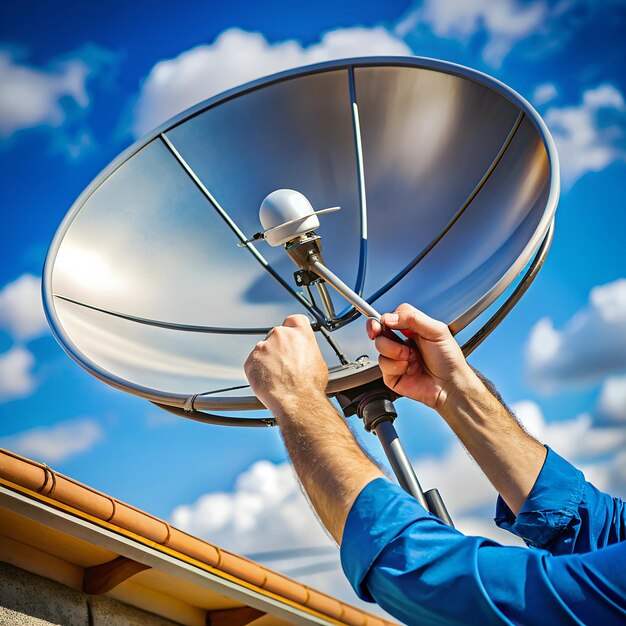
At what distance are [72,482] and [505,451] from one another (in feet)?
7.57

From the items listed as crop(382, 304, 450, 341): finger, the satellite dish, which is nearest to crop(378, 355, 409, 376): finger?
crop(382, 304, 450, 341): finger

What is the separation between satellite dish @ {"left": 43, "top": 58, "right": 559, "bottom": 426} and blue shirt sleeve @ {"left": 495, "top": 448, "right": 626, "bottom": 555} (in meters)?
1.22

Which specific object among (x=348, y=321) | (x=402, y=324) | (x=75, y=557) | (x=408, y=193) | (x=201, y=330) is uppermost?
(x=408, y=193)


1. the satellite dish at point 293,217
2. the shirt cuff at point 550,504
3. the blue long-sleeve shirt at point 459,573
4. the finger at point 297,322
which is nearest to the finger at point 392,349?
the finger at point 297,322

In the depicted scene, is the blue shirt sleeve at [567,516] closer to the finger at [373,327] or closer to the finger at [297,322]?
the finger at [373,327]

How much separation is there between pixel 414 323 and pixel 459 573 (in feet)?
4.29

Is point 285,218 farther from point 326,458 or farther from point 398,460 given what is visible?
point 326,458

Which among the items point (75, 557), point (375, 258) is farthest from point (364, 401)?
point (75, 557)

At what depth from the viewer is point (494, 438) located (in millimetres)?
2857

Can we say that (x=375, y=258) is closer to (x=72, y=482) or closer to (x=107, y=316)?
(x=107, y=316)

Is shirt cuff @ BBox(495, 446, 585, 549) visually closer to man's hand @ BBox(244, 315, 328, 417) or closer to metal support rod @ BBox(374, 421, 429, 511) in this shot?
metal support rod @ BBox(374, 421, 429, 511)

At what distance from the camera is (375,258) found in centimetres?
479

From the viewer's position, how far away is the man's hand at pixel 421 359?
278 centimetres

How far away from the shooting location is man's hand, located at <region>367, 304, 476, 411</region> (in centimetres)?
278
